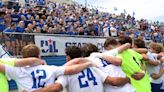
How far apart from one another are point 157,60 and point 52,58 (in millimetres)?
6551

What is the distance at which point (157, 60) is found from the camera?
23.6ft

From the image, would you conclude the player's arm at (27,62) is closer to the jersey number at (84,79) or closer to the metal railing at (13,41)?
the jersey number at (84,79)

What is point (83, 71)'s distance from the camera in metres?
4.71

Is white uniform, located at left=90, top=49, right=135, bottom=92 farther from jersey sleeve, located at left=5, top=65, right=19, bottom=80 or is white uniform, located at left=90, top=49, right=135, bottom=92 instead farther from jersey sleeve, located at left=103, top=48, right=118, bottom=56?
jersey sleeve, located at left=5, top=65, right=19, bottom=80

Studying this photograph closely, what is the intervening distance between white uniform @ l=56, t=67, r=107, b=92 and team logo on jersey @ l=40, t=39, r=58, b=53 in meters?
8.49

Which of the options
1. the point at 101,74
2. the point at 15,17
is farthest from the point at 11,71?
the point at 15,17

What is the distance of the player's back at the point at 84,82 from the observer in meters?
4.66

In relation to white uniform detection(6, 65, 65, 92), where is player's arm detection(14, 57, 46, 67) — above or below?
above

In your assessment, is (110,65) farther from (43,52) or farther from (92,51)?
(43,52)

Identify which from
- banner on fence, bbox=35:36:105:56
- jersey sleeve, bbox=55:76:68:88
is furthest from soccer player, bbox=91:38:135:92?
banner on fence, bbox=35:36:105:56

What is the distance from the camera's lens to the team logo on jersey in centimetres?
1324

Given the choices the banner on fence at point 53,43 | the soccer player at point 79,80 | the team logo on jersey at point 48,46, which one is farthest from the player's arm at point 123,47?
the team logo on jersey at point 48,46

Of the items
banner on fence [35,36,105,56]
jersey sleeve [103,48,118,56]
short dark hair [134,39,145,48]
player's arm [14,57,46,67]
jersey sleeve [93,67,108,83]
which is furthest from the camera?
banner on fence [35,36,105,56]

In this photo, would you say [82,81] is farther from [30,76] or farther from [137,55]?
[137,55]
